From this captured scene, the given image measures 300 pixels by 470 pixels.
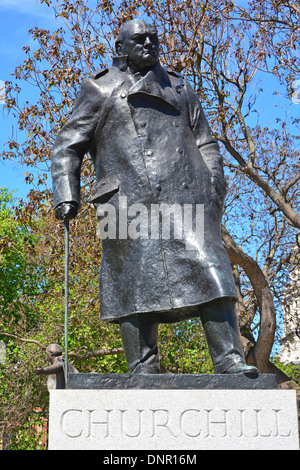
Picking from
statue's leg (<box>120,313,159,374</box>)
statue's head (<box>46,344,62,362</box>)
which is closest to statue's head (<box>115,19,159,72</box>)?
statue's leg (<box>120,313,159,374</box>)

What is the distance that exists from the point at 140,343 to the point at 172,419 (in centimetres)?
75

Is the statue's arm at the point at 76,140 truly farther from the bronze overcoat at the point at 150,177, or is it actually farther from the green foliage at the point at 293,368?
the green foliage at the point at 293,368

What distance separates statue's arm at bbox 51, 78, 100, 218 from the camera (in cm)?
465

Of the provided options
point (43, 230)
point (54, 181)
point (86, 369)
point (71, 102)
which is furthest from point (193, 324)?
point (54, 181)

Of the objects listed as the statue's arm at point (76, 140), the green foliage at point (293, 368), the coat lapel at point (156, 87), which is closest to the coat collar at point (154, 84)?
the coat lapel at point (156, 87)

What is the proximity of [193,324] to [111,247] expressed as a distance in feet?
38.4

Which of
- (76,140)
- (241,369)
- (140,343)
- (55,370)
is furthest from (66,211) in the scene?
(55,370)

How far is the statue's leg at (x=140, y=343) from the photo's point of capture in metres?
4.32

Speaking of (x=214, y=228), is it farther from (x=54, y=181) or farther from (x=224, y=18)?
(x=224, y=18)

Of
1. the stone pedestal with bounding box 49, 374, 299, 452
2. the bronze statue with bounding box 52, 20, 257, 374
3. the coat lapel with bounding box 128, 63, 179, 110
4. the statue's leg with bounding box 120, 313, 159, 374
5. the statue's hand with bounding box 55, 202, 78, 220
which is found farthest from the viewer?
the coat lapel with bounding box 128, 63, 179, 110

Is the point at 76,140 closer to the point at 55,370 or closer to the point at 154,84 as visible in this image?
the point at 154,84

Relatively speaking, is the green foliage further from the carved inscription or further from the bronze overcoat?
the carved inscription

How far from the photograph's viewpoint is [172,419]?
366 cm

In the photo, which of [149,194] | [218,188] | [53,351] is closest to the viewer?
[149,194]
